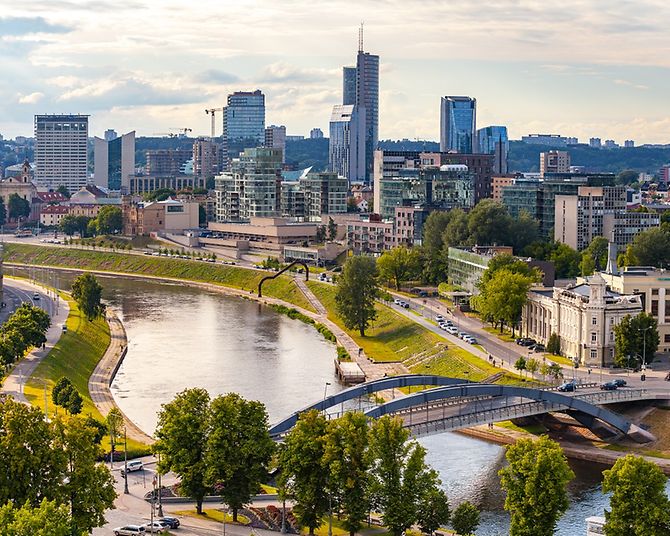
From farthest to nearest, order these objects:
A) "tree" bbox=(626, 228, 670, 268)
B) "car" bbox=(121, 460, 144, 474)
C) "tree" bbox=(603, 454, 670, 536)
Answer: "tree" bbox=(626, 228, 670, 268) → "car" bbox=(121, 460, 144, 474) → "tree" bbox=(603, 454, 670, 536)

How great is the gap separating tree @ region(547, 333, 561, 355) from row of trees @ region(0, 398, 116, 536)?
104 ft

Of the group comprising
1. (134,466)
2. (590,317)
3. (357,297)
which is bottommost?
(134,466)

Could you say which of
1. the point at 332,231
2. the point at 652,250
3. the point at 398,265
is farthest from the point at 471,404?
the point at 332,231

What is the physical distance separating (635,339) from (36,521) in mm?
35272

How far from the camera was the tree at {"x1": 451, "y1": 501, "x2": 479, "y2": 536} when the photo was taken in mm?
35281

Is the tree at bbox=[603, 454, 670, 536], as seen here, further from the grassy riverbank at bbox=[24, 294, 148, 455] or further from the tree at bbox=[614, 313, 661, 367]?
the tree at bbox=[614, 313, 661, 367]

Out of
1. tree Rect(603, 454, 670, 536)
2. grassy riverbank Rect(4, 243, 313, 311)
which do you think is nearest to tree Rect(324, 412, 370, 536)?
tree Rect(603, 454, 670, 536)

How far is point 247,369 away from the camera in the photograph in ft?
213

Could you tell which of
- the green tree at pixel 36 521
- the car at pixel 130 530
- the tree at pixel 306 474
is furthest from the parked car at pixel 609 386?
the green tree at pixel 36 521

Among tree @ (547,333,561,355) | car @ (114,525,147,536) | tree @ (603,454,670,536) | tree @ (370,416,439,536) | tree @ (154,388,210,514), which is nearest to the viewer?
tree @ (603,454,670,536)

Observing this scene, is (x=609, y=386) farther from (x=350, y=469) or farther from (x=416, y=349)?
(x=350, y=469)

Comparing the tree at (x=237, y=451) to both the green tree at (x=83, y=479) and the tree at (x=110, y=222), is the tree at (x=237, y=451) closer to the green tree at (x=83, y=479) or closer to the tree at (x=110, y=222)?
the green tree at (x=83, y=479)

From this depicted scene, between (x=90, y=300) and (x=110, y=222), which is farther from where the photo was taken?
(x=110, y=222)

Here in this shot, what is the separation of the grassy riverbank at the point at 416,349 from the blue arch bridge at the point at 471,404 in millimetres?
6844
